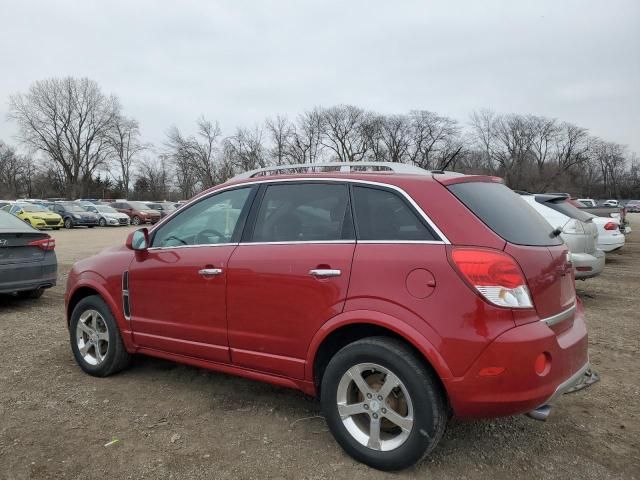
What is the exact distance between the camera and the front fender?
2.63m

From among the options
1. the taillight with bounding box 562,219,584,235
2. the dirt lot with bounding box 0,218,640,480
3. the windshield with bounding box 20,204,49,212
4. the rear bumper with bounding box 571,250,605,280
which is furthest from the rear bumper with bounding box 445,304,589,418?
the windshield with bounding box 20,204,49,212


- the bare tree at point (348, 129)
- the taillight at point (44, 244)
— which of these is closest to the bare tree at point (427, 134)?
the bare tree at point (348, 129)

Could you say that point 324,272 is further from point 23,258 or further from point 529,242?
point 23,258

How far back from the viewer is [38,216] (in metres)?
28.2

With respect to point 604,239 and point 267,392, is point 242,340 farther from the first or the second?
point 604,239

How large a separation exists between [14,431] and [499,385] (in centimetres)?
313

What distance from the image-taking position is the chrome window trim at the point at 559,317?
2.75 metres

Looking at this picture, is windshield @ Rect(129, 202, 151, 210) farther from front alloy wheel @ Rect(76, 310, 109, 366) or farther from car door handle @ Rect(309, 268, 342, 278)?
car door handle @ Rect(309, 268, 342, 278)

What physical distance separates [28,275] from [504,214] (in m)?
6.51

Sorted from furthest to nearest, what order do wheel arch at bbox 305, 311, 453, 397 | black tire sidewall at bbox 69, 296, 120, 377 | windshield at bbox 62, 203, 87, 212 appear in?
windshield at bbox 62, 203, 87, 212
black tire sidewall at bbox 69, 296, 120, 377
wheel arch at bbox 305, 311, 453, 397

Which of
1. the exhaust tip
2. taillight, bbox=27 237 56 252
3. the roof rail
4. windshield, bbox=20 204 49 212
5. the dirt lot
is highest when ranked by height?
the roof rail

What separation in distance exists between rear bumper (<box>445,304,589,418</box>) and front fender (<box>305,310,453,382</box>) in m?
0.12

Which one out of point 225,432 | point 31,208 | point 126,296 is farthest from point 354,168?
point 31,208

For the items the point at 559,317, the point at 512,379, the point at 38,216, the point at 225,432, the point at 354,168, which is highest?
the point at 354,168
